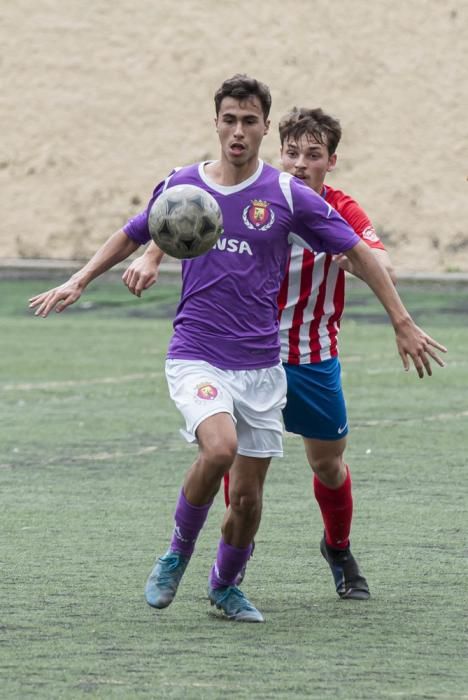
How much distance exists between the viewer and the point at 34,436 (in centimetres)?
1060

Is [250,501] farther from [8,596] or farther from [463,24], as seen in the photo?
[463,24]

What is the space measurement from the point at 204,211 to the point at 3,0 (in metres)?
21.9

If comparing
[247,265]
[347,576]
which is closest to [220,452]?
[247,265]

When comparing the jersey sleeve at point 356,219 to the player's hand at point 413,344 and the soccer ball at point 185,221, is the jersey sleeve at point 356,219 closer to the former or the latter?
the player's hand at point 413,344

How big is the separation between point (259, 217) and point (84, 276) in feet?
2.14

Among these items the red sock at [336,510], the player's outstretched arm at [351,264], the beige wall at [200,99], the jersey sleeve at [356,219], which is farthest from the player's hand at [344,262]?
the beige wall at [200,99]

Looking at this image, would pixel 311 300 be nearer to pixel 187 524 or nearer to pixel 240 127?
pixel 240 127

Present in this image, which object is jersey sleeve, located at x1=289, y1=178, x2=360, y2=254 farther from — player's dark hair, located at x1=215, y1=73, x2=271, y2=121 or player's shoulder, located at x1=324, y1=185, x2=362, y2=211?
player's shoulder, located at x1=324, y1=185, x2=362, y2=211

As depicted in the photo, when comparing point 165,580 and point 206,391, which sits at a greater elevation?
point 206,391

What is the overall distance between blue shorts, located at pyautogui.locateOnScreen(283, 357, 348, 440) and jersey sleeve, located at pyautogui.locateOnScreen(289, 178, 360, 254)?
699mm

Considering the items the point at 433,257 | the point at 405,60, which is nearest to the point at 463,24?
the point at 405,60

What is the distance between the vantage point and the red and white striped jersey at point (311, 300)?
6.28 m

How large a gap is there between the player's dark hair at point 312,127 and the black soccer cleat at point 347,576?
1.55 metres

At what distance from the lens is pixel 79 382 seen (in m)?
13.6
